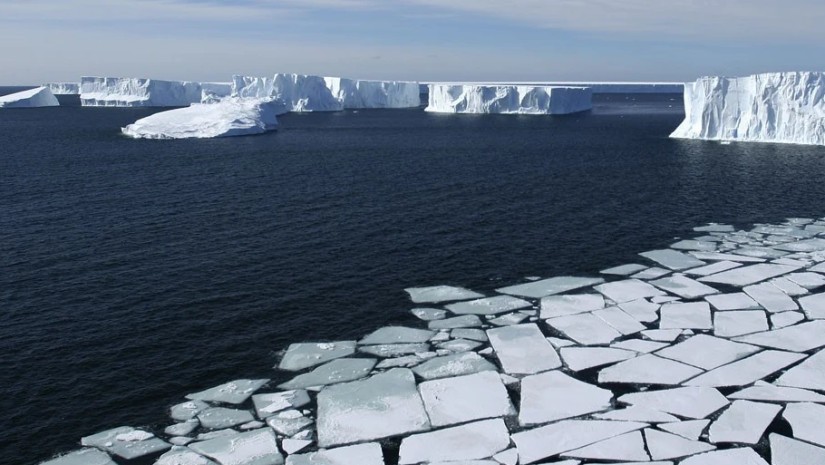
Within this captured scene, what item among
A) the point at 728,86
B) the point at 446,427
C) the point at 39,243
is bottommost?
the point at 446,427

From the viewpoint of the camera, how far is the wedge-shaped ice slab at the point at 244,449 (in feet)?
41.2

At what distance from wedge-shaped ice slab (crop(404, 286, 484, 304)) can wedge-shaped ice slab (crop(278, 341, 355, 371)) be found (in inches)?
155

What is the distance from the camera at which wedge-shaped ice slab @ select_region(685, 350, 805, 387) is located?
15.3m

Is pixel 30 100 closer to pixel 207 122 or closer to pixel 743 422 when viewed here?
pixel 207 122

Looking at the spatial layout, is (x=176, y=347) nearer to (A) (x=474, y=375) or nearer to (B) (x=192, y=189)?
(A) (x=474, y=375)

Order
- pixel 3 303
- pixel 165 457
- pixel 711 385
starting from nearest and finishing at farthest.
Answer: pixel 165 457
pixel 711 385
pixel 3 303

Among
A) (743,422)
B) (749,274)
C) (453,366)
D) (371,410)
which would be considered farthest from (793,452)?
(749,274)

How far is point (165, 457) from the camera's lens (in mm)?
12680

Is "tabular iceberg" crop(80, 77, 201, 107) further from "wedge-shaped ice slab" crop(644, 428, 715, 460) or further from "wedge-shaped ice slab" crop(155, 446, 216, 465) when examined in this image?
"wedge-shaped ice slab" crop(644, 428, 715, 460)

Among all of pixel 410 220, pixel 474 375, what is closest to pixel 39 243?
pixel 410 220

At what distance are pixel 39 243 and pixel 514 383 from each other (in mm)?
21758

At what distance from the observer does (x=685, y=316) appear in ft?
63.1

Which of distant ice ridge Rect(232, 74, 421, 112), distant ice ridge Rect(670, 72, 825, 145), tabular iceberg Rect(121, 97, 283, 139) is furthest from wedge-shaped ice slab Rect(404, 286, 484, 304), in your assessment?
distant ice ridge Rect(232, 74, 421, 112)

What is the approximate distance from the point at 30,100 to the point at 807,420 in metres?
162
